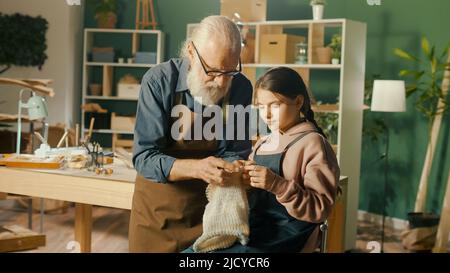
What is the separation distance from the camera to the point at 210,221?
1782 mm

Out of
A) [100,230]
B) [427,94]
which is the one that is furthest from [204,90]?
[100,230]

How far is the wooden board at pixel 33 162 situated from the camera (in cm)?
329

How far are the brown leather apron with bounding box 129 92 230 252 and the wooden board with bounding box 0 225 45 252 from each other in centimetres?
114

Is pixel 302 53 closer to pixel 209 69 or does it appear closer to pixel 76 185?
pixel 76 185

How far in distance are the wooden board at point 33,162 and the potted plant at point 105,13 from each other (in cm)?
370

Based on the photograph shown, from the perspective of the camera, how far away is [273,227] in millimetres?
1801

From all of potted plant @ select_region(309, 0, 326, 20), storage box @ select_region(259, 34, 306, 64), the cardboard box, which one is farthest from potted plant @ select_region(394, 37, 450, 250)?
the cardboard box

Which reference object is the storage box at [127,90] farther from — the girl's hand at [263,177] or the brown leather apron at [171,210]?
the girl's hand at [263,177]

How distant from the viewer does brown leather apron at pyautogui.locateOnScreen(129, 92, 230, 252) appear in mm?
2084

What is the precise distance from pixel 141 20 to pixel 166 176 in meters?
5.41

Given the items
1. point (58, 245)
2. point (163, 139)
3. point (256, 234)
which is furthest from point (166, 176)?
point (58, 245)

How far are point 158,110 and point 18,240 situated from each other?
1454mm

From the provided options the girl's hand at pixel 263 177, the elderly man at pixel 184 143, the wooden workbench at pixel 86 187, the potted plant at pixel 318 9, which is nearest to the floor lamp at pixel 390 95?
the potted plant at pixel 318 9
